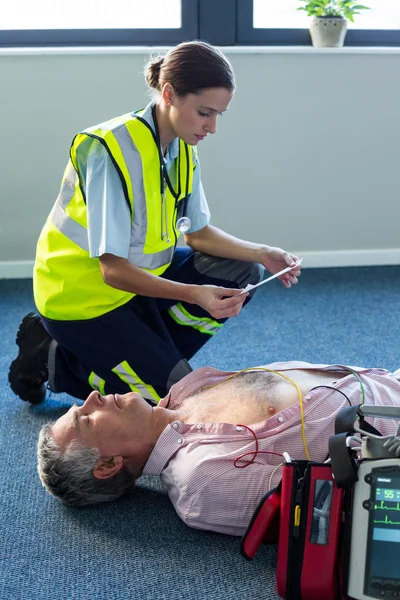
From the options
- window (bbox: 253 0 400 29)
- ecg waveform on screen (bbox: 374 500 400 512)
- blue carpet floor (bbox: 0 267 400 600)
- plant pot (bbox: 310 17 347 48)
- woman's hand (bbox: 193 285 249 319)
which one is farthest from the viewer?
window (bbox: 253 0 400 29)

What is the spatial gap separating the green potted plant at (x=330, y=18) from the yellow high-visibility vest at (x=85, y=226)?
152 centimetres

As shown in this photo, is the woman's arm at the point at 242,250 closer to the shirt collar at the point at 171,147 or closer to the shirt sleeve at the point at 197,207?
the shirt sleeve at the point at 197,207

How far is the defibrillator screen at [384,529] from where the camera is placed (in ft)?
4.29

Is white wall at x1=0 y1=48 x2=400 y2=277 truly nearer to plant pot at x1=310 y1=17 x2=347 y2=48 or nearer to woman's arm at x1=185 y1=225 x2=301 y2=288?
plant pot at x1=310 y1=17 x2=347 y2=48

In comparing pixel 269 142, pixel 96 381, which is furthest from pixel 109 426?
pixel 269 142

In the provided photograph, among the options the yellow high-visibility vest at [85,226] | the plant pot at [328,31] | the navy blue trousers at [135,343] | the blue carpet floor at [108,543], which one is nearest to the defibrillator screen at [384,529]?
the blue carpet floor at [108,543]

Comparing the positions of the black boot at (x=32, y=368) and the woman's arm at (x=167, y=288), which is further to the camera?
the black boot at (x=32, y=368)

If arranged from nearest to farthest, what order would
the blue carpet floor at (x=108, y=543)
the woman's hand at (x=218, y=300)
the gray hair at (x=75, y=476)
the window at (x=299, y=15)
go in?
the blue carpet floor at (x=108, y=543)
the gray hair at (x=75, y=476)
the woman's hand at (x=218, y=300)
the window at (x=299, y=15)

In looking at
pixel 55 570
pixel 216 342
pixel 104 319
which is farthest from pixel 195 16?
pixel 55 570

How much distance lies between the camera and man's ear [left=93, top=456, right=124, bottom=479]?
5.60 ft

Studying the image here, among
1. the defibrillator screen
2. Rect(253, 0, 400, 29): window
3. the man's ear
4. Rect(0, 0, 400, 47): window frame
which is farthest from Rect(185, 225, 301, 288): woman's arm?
Rect(253, 0, 400, 29): window

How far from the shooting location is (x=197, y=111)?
1.99 meters

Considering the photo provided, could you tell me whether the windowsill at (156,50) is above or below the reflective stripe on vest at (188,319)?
above

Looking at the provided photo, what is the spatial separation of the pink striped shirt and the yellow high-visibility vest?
581 mm
